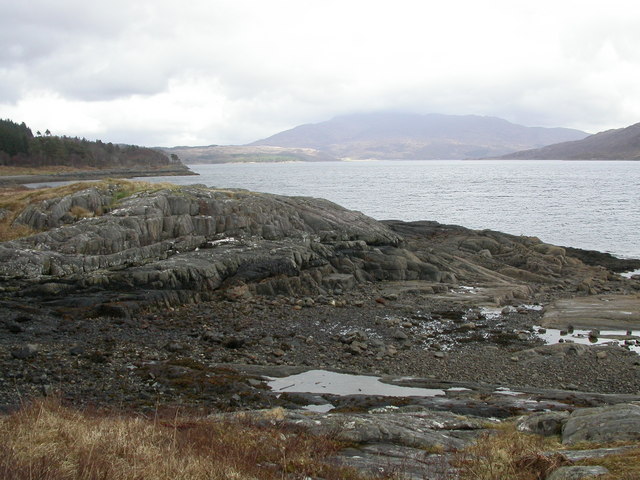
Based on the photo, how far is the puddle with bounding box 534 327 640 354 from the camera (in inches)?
969

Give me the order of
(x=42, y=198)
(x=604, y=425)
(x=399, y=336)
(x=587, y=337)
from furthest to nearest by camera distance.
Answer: (x=42, y=198) → (x=587, y=337) → (x=399, y=336) → (x=604, y=425)

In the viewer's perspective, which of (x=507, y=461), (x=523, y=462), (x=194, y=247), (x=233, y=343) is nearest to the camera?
(x=523, y=462)

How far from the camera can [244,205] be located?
4012 centimetres

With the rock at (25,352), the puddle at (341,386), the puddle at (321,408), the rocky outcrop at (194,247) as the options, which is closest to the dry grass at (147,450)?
the puddle at (321,408)

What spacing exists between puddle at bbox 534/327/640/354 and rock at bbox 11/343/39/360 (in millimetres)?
21701

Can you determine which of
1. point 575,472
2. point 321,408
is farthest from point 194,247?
point 575,472

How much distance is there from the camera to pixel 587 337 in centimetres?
2550

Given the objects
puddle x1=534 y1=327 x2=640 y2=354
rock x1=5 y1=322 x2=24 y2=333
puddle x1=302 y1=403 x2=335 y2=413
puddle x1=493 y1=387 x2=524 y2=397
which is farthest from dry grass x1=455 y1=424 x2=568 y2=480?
rock x1=5 y1=322 x2=24 y2=333

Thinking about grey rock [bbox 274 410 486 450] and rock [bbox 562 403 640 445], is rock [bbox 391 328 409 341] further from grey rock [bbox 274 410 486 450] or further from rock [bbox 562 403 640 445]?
rock [bbox 562 403 640 445]

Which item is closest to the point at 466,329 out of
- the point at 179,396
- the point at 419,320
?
the point at 419,320

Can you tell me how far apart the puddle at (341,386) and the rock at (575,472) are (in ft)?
31.8

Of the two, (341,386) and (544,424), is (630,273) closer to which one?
(341,386)

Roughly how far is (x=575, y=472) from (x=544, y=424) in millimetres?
4497

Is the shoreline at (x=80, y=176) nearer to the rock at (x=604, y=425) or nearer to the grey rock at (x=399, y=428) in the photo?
the grey rock at (x=399, y=428)
